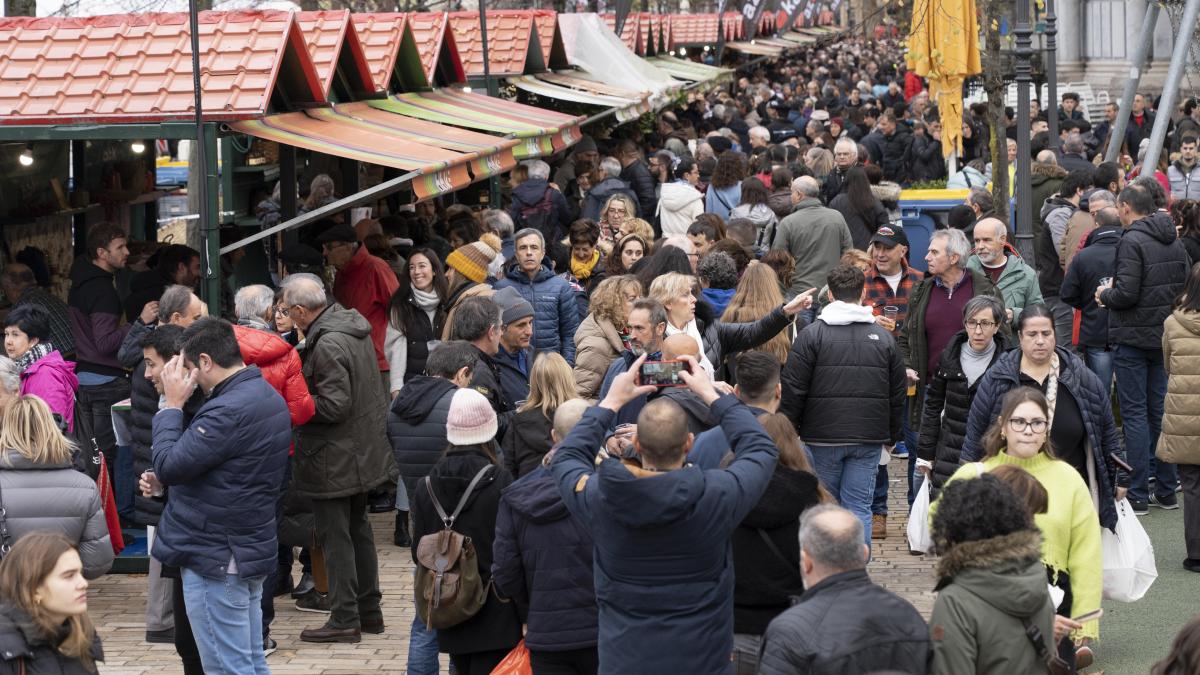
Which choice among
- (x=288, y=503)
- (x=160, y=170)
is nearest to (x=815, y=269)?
(x=288, y=503)

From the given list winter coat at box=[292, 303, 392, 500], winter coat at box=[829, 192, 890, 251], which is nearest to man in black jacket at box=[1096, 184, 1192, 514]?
winter coat at box=[829, 192, 890, 251]

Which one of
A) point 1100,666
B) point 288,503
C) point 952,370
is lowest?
point 1100,666

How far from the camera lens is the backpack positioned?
607cm

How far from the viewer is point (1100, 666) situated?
7.41m

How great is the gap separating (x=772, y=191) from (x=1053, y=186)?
2635 millimetres

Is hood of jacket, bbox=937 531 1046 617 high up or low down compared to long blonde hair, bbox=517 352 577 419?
down

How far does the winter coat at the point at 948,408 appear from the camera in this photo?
793 centimetres

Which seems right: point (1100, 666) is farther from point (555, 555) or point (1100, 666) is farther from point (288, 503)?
point (288, 503)

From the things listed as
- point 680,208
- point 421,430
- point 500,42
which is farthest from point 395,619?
point 500,42

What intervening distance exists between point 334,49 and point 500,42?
6802 millimetres

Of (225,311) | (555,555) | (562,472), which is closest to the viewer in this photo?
(562,472)

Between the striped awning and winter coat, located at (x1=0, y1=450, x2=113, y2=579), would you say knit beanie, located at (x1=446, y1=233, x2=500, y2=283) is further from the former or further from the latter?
winter coat, located at (x1=0, y1=450, x2=113, y2=579)

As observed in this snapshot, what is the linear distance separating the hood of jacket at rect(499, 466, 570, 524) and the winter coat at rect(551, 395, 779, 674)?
20.9 inches

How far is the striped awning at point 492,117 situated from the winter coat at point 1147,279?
476cm
